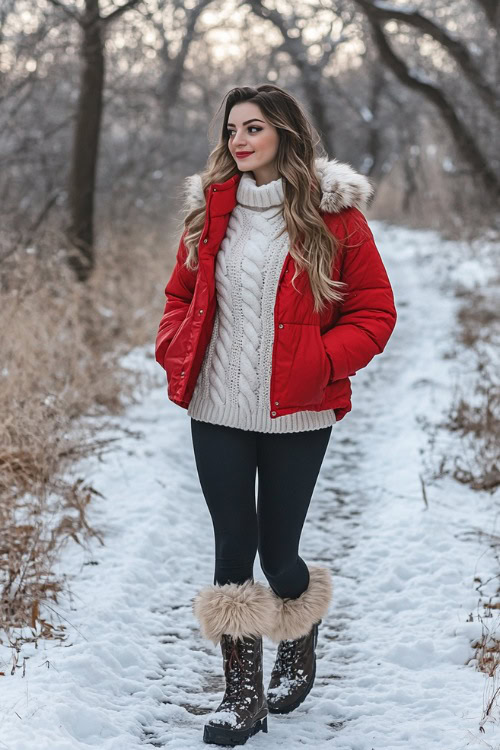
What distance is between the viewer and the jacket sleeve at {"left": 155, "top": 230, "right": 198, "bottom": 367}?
2.85 metres

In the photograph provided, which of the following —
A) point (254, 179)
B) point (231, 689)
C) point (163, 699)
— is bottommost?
point (163, 699)

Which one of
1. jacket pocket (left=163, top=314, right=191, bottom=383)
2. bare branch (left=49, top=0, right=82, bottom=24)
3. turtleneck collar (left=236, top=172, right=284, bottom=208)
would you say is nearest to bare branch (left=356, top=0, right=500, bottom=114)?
bare branch (left=49, top=0, right=82, bottom=24)

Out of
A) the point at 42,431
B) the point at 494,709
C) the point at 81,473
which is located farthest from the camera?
the point at 81,473

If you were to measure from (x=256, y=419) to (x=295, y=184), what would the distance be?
0.76 metres

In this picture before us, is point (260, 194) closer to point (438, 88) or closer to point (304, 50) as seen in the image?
point (438, 88)

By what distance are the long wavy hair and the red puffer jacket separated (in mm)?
39

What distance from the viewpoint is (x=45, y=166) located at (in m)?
12.0

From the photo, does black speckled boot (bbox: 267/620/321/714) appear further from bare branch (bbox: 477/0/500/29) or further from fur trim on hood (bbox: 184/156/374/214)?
bare branch (bbox: 477/0/500/29)

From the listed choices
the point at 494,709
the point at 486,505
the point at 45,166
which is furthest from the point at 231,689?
the point at 45,166

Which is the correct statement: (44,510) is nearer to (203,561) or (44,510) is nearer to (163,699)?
(203,561)

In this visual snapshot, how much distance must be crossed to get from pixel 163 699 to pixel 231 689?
427 millimetres

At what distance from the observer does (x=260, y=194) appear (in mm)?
2773

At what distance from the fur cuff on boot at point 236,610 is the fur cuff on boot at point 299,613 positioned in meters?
0.11

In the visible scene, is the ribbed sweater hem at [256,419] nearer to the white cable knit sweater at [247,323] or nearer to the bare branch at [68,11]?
the white cable knit sweater at [247,323]
